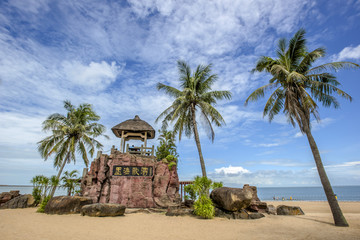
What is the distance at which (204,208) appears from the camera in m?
9.12

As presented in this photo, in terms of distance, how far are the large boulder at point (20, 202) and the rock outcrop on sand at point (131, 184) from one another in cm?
390

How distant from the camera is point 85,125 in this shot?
17.6 meters

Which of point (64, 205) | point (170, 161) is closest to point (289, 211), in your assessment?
point (170, 161)

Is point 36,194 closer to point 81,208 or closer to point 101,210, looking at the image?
point 81,208

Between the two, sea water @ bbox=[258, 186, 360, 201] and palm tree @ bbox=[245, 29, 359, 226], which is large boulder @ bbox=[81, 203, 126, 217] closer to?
palm tree @ bbox=[245, 29, 359, 226]

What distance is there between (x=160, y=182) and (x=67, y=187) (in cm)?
733

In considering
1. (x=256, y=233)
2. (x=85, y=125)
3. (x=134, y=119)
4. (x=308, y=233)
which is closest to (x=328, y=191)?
(x=308, y=233)

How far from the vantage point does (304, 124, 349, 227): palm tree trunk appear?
787 centimetres

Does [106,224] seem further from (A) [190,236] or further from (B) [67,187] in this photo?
(B) [67,187]

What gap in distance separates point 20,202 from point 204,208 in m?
13.0

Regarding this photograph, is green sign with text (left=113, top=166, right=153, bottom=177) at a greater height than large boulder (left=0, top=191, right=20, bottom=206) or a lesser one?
greater

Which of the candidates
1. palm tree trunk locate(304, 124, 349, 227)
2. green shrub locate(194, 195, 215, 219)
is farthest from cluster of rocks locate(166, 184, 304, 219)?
palm tree trunk locate(304, 124, 349, 227)

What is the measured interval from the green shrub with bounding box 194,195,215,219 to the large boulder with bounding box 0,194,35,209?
39.5 feet

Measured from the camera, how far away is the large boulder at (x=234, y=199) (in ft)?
29.9
